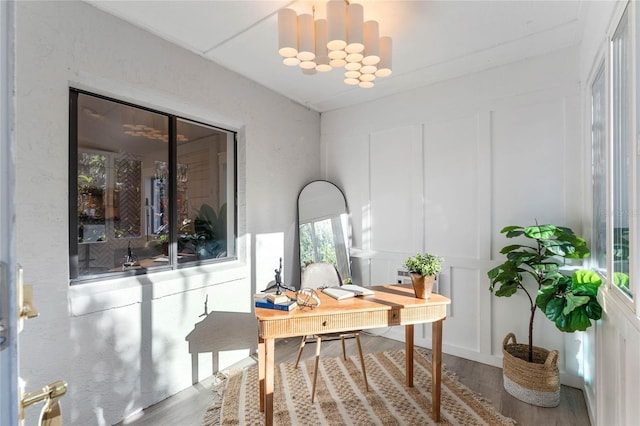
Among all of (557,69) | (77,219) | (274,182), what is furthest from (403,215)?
(77,219)

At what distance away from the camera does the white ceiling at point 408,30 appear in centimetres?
217

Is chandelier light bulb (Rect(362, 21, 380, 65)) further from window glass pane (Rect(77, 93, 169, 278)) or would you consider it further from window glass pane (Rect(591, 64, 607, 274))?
window glass pane (Rect(77, 93, 169, 278))

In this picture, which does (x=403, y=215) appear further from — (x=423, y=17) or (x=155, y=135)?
(x=155, y=135)

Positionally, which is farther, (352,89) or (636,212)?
(352,89)

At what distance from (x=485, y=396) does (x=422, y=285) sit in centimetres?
112

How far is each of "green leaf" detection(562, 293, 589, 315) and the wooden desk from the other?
70 cm

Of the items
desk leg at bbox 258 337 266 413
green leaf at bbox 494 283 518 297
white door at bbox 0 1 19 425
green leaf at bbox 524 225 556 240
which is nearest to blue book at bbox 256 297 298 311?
desk leg at bbox 258 337 266 413

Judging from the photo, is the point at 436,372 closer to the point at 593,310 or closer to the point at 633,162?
the point at 593,310

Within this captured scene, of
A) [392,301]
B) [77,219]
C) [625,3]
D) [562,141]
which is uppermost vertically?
[625,3]

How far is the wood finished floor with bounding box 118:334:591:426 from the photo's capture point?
2223 mm

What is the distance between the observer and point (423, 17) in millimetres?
2289

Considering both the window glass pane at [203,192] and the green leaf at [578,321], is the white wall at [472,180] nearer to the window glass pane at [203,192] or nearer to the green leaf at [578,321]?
the green leaf at [578,321]

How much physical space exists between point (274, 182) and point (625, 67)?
2.90m

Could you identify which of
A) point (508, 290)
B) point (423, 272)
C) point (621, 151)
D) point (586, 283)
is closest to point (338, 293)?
point (423, 272)
